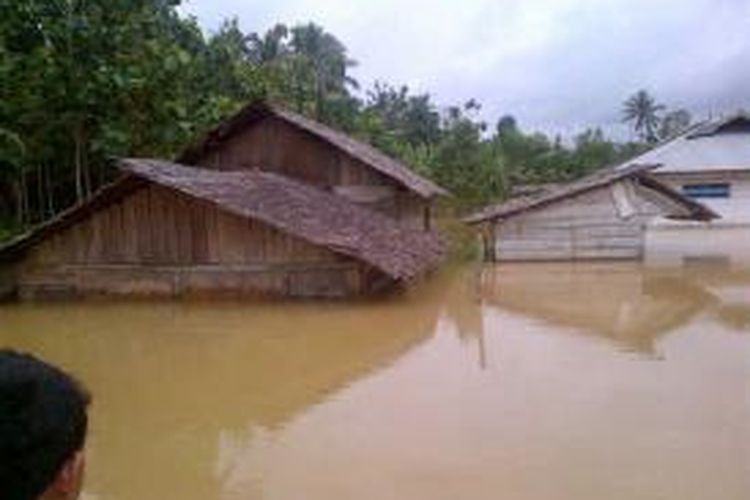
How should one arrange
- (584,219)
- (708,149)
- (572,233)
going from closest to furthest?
(584,219) < (572,233) < (708,149)

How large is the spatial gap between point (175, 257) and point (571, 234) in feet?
32.8

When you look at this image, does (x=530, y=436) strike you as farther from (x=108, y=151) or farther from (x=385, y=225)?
(x=108, y=151)

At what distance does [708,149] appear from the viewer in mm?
31500

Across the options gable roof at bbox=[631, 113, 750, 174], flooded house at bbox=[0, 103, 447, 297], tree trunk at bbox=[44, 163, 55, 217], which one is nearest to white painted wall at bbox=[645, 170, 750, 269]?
gable roof at bbox=[631, 113, 750, 174]

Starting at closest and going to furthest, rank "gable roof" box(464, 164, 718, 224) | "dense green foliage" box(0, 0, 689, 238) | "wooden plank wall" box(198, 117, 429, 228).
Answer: "dense green foliage" box(0, 0, 689, 238)
"wooden plank wall" box(198, 117, 429, 228)
"gable roof" box(464, 164, 718, 224)

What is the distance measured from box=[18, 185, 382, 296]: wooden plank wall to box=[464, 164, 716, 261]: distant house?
277 inches

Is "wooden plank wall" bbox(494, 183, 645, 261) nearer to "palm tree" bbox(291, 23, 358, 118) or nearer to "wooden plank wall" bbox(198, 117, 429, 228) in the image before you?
"wooden plank wall" bbox(198, 117, 429, 228)

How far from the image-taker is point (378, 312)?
1594 cm

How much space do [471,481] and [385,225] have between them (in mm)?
12773

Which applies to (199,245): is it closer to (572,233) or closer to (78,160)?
(78,160)

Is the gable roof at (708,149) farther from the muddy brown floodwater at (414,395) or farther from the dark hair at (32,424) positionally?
the dark hair at (32,424)

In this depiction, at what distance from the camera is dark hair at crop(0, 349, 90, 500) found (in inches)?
73.7

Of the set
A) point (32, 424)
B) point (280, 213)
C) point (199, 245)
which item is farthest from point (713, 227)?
point (32, 424)

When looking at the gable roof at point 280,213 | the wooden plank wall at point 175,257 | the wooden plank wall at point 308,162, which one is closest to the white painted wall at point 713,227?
A: the wooden plank wall at point 308,162
